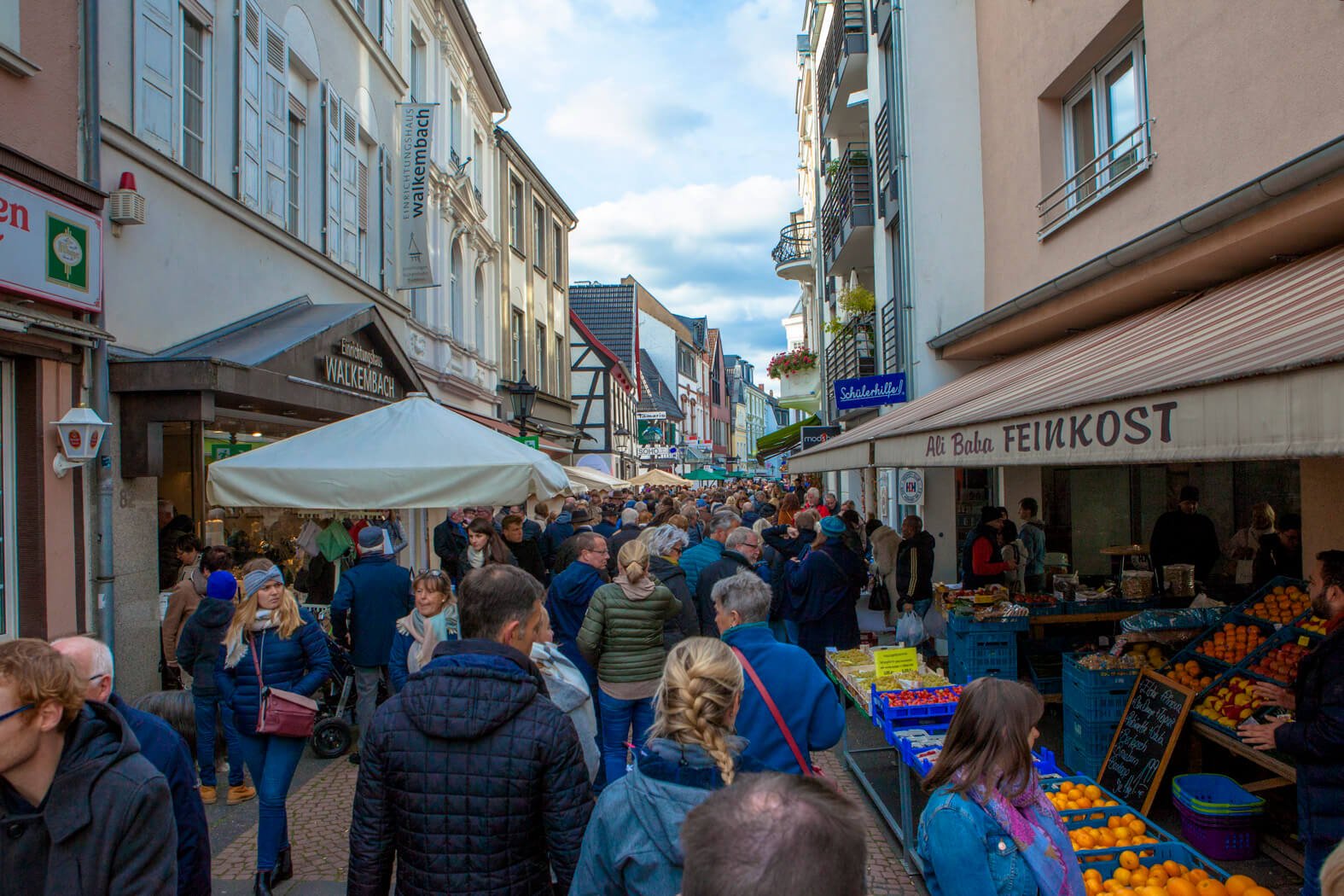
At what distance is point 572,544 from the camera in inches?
Result: 294

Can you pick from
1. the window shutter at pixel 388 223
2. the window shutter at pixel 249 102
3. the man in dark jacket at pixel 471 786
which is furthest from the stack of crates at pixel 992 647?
the window shutter at pixel 388 223

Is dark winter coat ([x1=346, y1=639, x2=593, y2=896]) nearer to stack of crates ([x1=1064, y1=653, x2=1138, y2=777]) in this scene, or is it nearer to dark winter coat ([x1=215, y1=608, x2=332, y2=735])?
dark winter coat ([x1=215, y1=608, x2=332, y2=735])

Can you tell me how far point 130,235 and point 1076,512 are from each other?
13.5 metres

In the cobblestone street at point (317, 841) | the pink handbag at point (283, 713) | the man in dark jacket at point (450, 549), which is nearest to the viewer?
the pink handbag at point (283, 713)

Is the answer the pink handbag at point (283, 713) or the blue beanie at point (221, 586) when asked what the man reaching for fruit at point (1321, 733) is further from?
the blue beanie at point (221, 586)

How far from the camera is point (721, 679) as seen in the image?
2.48 meters

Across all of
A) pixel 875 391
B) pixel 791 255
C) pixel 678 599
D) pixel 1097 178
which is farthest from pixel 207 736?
pixel 791 255

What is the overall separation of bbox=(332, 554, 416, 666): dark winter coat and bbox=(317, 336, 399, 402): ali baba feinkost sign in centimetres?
471

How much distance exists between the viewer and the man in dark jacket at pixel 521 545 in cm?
920

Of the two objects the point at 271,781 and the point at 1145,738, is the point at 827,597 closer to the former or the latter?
the point at 1145,738

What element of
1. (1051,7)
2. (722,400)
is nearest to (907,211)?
(1051,7)

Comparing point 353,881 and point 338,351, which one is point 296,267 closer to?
point 338,351

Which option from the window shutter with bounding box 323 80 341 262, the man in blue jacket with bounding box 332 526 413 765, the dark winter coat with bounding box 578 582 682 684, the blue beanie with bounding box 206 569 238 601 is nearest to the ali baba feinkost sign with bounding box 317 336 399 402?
the window shutter with bounding box 323 80 341 262

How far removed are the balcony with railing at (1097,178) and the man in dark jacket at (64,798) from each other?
8.00m
